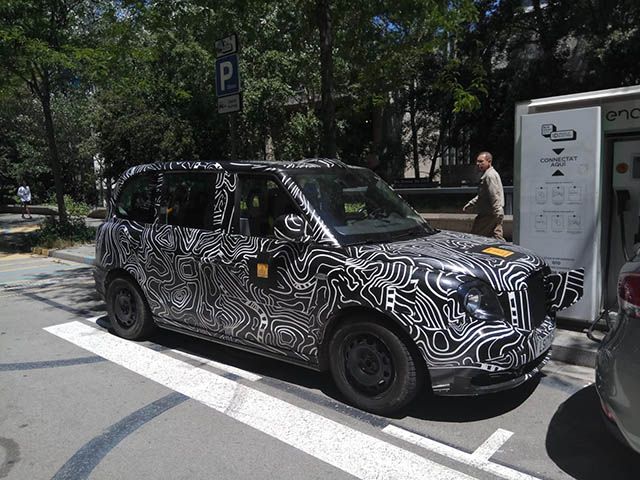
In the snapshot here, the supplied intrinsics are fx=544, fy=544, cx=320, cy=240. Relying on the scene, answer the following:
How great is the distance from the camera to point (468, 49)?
17750 mm

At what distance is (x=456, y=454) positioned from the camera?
3.43 m

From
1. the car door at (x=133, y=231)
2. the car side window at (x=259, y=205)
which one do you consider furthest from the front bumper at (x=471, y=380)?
the car door at (x=133, y=231)

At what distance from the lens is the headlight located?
11.6 feet

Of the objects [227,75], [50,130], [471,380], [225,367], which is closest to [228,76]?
[227,75]

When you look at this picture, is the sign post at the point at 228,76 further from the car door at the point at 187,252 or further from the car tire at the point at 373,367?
the car tire at the point at 373,367

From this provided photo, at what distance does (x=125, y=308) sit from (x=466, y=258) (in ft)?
12.6

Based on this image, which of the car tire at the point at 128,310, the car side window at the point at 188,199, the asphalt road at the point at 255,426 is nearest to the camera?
the asphalt road at the point at 255,426

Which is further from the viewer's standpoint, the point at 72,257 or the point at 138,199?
the point at 72,257

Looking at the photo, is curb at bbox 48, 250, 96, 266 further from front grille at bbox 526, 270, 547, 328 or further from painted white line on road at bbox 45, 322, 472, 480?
front grille at bbox 526, 270, 547, 328

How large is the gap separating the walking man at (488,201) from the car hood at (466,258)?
2901 mm


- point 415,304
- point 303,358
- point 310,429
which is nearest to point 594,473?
point 415,304

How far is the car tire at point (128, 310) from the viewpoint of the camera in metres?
5.72

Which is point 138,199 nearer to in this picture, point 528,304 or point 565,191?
point 528,304

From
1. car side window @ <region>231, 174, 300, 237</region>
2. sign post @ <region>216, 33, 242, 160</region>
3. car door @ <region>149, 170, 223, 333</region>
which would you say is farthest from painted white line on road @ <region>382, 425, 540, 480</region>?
sign post @ <region>216, 33, 242, 160</region>
